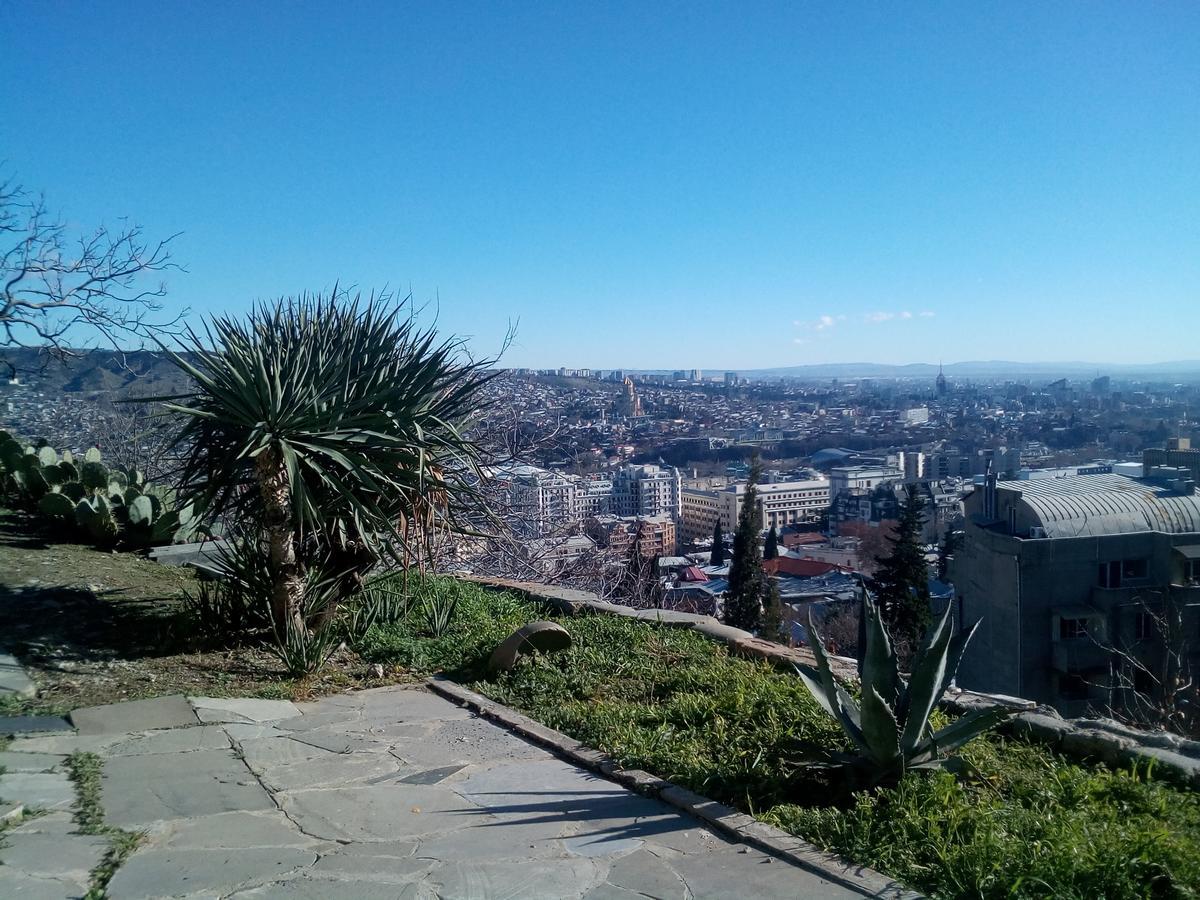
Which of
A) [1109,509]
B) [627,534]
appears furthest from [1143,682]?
[627,534]

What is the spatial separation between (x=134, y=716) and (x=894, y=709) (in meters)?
4.27

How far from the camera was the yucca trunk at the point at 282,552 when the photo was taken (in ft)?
22.3

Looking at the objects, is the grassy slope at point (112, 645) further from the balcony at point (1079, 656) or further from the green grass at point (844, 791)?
the balcony at point (1079, 656)

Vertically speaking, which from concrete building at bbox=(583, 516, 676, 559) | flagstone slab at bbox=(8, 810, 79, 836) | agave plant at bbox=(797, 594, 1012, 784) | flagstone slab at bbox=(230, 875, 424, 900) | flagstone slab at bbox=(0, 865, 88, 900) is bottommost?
concrete building at bbox=(583, 516, 676, 559)

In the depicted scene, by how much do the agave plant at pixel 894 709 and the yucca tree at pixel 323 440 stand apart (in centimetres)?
345

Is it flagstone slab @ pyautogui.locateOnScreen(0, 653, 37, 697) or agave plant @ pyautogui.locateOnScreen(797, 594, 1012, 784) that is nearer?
agave plant @ pyautogui.locateOnScreen(797, 594, 1012, 784)

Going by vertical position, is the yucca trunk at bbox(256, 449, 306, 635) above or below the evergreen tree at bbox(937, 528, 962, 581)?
above

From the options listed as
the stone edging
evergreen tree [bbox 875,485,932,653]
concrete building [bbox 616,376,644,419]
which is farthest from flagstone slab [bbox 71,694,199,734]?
concrete building [bbox 616,376,644,419]

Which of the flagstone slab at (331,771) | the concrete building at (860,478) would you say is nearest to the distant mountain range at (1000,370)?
the concrete building at (860,478)

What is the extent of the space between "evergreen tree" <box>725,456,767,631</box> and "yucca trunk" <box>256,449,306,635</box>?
938cm

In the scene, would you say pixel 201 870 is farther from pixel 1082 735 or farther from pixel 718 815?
pixel 1082 735

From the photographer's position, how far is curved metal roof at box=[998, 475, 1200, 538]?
11.6 m

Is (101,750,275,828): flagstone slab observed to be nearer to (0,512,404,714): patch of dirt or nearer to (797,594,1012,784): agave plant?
(0,512,404,714): patch of dirt

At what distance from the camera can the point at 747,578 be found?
16125mm
